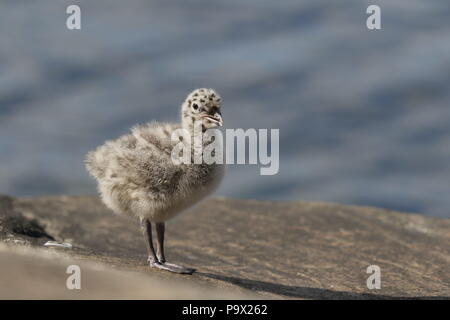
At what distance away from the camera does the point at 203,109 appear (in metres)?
6.17

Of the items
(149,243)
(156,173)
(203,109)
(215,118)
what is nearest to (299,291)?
(149,243)

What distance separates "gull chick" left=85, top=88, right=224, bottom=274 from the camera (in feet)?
19.2

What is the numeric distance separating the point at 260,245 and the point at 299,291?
1781mm

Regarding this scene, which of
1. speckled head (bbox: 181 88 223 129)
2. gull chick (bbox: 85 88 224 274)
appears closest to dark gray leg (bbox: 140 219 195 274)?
gull chick (bbox: 85 88 224 274)

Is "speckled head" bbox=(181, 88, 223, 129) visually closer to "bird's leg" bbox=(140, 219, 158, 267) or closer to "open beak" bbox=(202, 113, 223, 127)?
"open beak" bbox=(202, 113, 223, 127)

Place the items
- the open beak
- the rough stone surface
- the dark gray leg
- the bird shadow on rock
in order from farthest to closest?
the open beak
the dark gray leg
the rough stone surface
the bird shadow on rock

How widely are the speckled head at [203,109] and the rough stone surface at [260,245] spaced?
1100 mm

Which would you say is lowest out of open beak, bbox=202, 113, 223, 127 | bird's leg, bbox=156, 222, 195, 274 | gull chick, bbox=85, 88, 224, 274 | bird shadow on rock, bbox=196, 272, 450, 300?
bird shadow on rock, bbox=196, 272, 450, 300

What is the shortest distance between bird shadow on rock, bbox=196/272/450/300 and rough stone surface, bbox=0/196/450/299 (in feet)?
0.03

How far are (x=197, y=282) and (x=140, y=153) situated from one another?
106cm

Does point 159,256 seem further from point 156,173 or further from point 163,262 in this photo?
point 156,173
